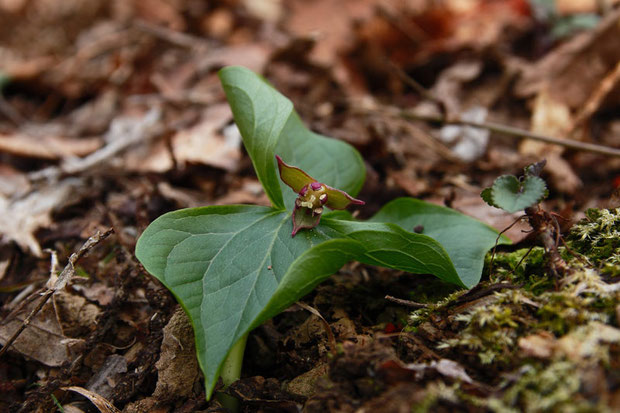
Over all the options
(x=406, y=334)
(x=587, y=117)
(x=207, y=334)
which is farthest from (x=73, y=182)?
(x=587, y=117)

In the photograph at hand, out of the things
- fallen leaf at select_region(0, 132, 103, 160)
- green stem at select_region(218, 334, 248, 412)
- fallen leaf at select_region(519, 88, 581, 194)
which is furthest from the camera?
fallen leaf at select_region(0, 132, 103, 160)

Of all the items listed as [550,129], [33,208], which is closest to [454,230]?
[550,129]

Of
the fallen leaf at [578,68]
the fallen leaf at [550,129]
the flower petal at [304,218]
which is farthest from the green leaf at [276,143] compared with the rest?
the fallen leaf at [578,68]

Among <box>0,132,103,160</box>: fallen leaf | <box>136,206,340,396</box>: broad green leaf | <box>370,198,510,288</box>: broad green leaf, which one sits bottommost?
<box>0,132,103,160</box>: fallen leaf

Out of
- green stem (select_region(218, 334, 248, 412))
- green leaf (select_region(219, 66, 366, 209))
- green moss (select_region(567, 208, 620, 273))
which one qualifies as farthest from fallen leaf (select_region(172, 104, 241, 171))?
green moss (select_region(567, 208, 620, 273))

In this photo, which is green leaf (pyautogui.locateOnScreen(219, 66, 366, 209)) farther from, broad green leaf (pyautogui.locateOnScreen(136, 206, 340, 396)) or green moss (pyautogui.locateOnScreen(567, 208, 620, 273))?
green moss (pyautogui.locateOnScreen(567, 208, 620, 273))

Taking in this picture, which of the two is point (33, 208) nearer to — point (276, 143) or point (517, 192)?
point (276, 143)

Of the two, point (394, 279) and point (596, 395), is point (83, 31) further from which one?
point (596, 395)
